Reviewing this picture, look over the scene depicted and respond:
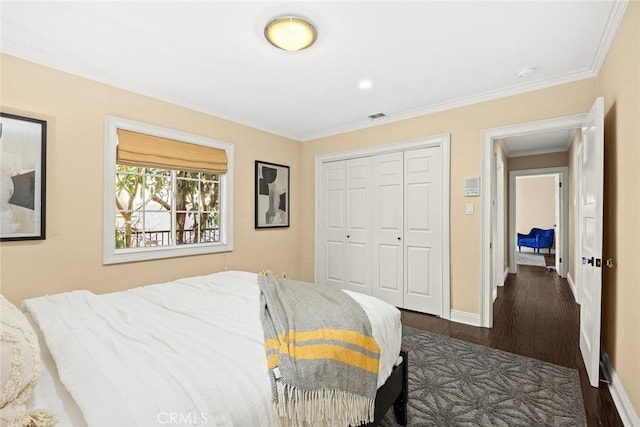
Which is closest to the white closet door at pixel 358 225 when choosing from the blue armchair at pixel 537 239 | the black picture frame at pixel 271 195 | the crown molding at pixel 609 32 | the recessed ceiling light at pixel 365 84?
the black picture frame at pixel 271 195

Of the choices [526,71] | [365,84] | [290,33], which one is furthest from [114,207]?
[526,71]

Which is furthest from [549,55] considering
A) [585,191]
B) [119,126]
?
[119,126]

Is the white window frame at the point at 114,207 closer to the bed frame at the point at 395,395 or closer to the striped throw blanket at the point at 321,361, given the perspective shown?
the striped throw blanket at the point at 321,361

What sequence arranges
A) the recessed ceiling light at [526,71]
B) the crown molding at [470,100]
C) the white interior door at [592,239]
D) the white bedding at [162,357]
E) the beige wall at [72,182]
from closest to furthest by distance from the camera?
the white bedding at [162,357] < the white interior door at [592,239] < the beige wall at [72,182] < the recessed ceiling light at [526,71] < the crown molding at [470,100]

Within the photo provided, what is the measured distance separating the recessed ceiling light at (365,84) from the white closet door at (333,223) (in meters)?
1.49

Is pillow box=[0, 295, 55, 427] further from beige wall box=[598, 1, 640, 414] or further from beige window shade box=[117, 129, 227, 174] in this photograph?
beige wall box=[598, 1, 640, 414]

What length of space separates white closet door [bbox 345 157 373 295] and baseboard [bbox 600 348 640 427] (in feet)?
7.99

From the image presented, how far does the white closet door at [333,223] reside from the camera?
4.45m

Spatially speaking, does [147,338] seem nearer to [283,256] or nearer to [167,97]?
[167,97]

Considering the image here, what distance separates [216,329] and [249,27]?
76.8 inches

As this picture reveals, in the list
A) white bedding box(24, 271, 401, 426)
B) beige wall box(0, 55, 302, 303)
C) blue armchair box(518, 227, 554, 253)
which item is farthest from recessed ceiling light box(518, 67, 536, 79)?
blue armchair box(518, 227, 554, 253)

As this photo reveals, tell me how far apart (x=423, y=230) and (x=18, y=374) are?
353cm

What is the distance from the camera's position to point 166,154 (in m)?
3.18

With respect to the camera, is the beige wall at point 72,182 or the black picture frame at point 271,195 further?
the black picture frame at point 271,195
